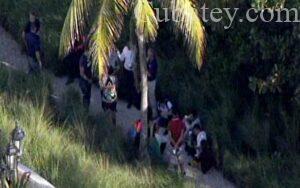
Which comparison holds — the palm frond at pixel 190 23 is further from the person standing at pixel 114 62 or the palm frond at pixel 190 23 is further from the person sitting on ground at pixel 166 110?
the person standing at pixel 114 62

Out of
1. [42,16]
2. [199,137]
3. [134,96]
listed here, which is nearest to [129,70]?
[134,96]

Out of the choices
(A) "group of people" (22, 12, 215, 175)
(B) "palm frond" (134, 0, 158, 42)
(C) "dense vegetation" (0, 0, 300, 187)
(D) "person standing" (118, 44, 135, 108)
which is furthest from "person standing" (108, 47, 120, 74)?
(B) "palm frond" (134, 0, 158, 42)

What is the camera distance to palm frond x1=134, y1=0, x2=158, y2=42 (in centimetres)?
1745

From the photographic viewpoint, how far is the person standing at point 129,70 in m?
20.3

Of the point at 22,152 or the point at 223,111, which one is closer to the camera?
Result: the point at 22,152

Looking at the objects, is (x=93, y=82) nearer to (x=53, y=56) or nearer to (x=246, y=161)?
(x=53, y=56)

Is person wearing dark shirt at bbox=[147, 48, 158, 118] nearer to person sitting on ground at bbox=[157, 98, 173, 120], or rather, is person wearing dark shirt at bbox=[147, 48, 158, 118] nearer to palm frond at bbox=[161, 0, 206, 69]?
person sitting on ground at bbox=[157, 98, 173, 120]

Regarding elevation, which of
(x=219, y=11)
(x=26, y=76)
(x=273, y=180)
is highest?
(x=219, y=11)

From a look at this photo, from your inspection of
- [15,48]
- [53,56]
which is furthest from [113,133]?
[15,48]

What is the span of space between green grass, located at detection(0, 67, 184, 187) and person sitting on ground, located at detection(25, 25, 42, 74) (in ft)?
3.01

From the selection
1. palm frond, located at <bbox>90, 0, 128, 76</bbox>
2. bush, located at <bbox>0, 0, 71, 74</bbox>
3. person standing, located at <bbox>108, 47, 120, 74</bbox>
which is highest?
palm frond, located at <bbox>90, 0, 128, 76</bbox>

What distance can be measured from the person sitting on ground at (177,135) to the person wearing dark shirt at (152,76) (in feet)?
4.24

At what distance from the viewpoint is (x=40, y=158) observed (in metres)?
17.5

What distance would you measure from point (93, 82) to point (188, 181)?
401cm
